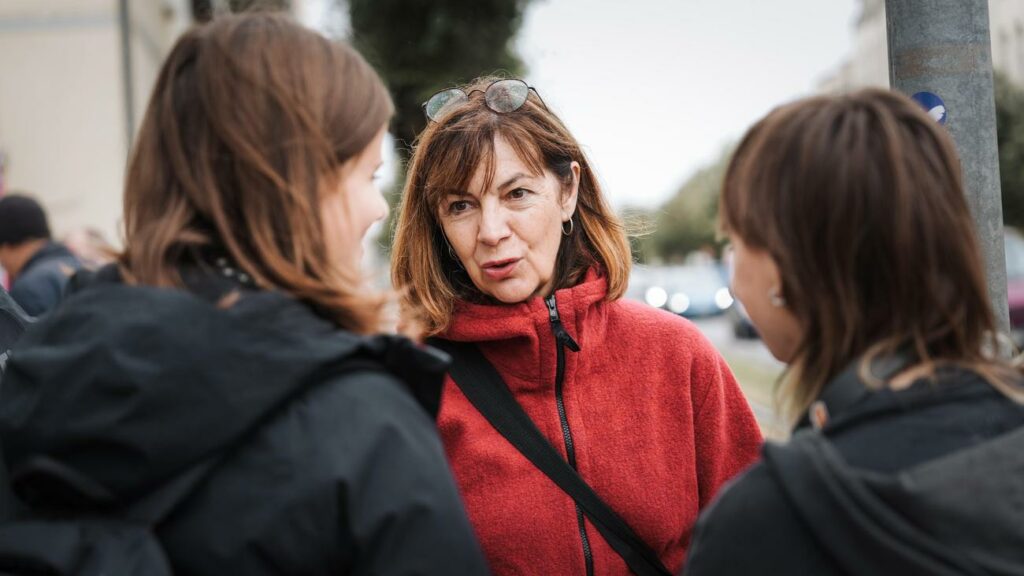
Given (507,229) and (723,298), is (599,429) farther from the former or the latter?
(723,298)

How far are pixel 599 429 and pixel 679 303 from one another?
24602mm

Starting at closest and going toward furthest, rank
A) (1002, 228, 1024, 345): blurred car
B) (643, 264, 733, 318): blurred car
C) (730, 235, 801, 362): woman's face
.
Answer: (730, 235, 801, 362): woman's face
(1002, 228, 1024, 345): blurred car
(643, 264, 733, 318): blurred car

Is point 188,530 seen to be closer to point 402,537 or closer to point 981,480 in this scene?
point 402,537

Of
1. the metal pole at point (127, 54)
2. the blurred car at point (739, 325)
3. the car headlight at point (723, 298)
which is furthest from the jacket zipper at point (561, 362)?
the car headlight at point (723, 298)

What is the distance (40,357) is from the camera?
4.83 ft

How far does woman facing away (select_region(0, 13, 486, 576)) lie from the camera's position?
1444 mm

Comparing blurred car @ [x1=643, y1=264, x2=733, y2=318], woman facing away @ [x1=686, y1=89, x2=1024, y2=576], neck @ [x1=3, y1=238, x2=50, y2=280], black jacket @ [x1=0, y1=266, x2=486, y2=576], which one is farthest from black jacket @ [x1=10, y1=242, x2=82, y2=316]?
blurred car @ [x1=643, y1=264, x2=733, y2=318]

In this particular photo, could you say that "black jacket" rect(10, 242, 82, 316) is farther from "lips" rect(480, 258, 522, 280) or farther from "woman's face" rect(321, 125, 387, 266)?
"woman's face" rect(321, 125, 387, 266)

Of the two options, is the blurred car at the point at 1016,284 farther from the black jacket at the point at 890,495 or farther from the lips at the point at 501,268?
the black jacket at the point at 890,495

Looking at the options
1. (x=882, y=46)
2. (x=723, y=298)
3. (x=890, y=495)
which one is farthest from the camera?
(x=882, y=46)

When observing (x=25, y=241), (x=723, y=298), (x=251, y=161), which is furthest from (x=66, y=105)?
(x=723, y=298)

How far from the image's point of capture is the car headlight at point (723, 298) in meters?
25.9

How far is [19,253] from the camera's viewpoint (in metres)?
7.32

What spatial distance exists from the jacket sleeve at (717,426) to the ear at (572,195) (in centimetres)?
49
